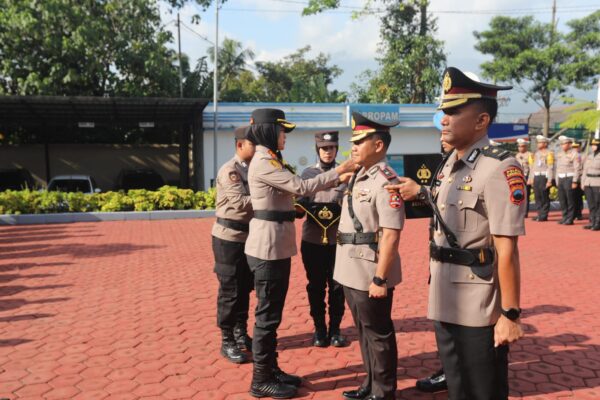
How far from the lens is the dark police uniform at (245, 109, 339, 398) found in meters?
3.65

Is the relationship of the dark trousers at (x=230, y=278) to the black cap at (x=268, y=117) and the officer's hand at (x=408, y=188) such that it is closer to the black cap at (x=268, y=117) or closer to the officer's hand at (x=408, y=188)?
the black cap at (x=268, y=117)

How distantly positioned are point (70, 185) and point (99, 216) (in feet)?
8.94

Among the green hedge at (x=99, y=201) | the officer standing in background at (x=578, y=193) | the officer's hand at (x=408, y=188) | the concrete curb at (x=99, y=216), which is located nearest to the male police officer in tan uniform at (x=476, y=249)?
the officer's hand at (x=408, y=188)

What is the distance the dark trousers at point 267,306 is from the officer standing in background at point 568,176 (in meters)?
10.4

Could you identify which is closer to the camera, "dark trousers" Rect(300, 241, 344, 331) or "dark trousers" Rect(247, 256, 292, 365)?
"dark trousers" Rect(247, 256, 292, 365)

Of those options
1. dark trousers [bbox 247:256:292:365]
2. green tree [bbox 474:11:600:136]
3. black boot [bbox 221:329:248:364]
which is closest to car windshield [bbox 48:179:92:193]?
black boot [bbox 221:329:248:364]

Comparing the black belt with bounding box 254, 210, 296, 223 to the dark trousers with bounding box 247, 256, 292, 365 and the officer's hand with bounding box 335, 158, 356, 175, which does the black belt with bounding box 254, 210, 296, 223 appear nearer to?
the dark trousers with bounding box 247, 256, 292, 365

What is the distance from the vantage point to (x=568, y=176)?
12180mm

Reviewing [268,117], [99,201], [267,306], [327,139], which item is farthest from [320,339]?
[99,201]

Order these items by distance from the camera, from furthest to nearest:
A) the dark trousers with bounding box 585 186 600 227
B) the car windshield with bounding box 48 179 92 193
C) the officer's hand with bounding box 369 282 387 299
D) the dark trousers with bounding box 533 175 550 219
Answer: the car windshield with bounding box 48 179 92 193 → the dark trousers with bounding box 533 175 550 219 → the dark trousers with bounding box 585 186 600 227 → the officer's hand with bounding box 369 282 387 299

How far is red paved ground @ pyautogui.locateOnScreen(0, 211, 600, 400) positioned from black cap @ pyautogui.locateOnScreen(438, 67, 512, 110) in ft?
7.33

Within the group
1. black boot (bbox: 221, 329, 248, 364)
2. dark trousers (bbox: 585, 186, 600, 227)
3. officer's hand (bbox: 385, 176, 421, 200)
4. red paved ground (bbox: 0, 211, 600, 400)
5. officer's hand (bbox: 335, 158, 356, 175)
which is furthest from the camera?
dark trousers (bbox: 585, 186, 600, 227)

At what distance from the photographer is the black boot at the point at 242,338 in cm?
460

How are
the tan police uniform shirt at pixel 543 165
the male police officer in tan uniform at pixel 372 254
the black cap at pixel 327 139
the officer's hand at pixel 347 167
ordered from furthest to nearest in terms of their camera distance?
the tan police uniform shirt at pixel 543 165
the black cap at pixel 327 139
the officer's hand at pixel 347 167
the male police officer in tan uniform at pixel 372 254
